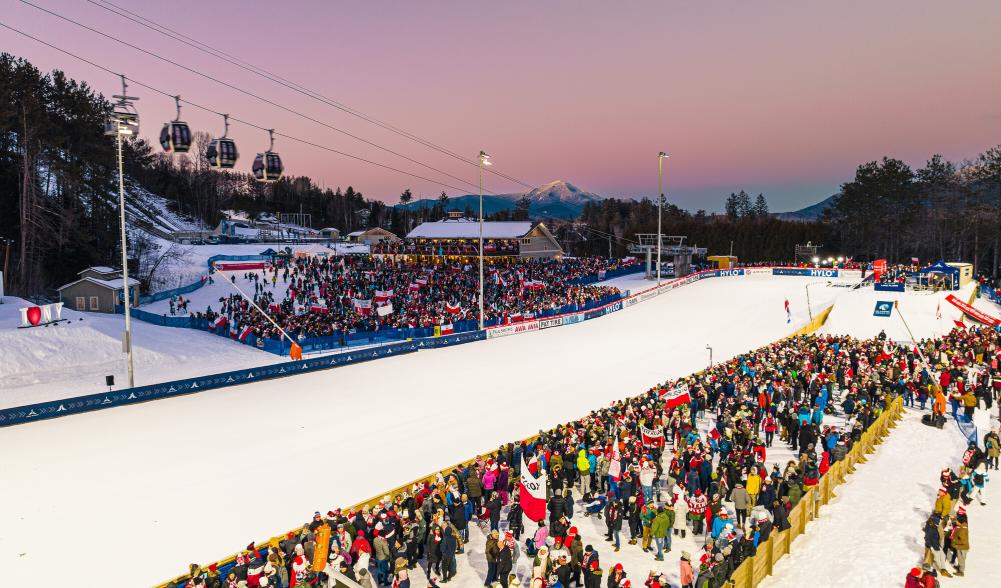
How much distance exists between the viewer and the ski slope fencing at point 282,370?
19.5 metres

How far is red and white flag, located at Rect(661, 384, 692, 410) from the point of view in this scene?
683 inches

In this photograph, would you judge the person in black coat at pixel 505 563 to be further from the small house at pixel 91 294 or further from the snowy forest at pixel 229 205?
the snowy forest at pixel 229 205

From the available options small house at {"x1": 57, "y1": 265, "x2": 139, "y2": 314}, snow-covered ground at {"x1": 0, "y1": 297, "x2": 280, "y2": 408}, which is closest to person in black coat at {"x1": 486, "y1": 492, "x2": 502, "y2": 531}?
snow-covered ground at {"x1": 0, "y1": 297, "x2": 280, "y2": 408}

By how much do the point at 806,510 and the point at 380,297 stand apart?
2666cm

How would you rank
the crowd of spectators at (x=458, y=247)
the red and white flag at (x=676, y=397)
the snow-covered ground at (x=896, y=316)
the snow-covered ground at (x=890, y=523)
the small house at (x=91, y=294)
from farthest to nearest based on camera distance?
the crowd of spectators at (x=458, y=247)
the small house at (x=91, y=294)
the snow-covered ground at (x=896, y=316)
the red and white flag at (x=676, y=397)
the snow-covered ground at (x=890, y=523)

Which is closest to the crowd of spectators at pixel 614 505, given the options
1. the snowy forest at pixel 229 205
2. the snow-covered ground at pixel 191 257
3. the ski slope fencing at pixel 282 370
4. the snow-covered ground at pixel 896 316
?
the ski slope fencing at pixel 282 370

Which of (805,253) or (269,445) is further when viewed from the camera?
(805,253)

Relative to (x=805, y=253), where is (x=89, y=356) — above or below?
below

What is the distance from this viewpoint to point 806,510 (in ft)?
38.4

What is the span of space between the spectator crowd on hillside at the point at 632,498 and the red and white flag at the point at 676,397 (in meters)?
0.05

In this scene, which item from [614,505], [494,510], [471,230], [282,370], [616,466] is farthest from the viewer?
[471,230]

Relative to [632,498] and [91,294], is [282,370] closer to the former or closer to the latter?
[632,498]

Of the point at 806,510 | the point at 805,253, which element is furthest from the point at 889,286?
the point at 805,253

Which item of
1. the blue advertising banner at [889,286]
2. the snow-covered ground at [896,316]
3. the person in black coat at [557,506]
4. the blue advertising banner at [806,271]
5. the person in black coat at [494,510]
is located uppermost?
the blue advertising banner at [806,271]
